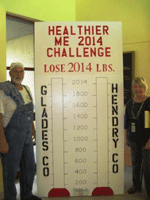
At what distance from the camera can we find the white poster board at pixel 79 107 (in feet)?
8.56

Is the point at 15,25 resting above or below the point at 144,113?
above

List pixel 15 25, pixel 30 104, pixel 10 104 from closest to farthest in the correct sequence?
pixel 10 104 → pixel 30 104 → pixel 15 25

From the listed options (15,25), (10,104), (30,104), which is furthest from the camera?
(15,25)

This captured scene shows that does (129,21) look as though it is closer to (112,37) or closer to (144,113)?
(112,37)

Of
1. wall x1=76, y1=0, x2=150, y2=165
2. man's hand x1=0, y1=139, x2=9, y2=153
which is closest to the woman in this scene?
wall x1=76, y1=0, x2=150, y2=165

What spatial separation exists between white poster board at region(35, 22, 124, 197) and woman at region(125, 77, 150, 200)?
154 mm

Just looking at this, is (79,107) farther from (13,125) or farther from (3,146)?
(3,146)

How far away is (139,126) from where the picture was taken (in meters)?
2.68

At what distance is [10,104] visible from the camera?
2.38m

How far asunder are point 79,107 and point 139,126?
2.27 ft

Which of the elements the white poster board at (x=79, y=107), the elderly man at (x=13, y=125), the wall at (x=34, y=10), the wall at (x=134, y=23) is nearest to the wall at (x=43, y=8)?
the wall at (x=34, y=10)

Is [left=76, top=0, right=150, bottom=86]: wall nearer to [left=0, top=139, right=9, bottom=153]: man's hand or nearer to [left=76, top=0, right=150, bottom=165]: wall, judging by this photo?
[left=76, top=0, right=150, bottom=165]: wall

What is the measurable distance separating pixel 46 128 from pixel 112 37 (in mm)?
1215

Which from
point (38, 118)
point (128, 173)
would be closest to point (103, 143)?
point (38, 118)
